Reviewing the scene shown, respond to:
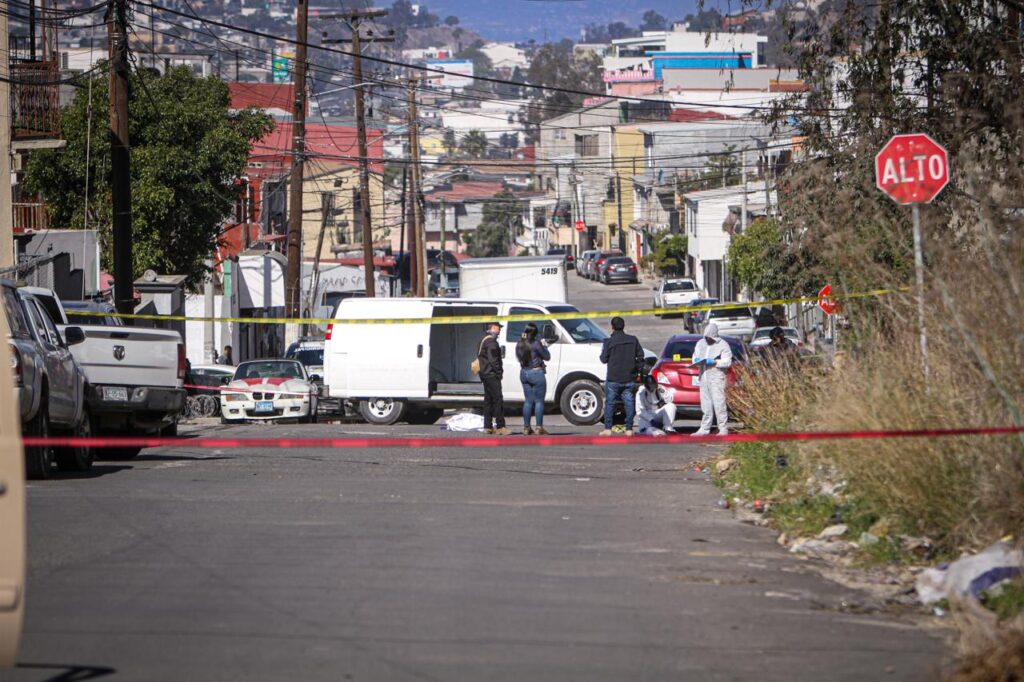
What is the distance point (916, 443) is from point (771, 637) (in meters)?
2.54

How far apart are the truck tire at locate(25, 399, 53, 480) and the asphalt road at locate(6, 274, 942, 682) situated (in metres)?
0.55

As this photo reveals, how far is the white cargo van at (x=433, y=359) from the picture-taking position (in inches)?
903

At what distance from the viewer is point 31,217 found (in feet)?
112

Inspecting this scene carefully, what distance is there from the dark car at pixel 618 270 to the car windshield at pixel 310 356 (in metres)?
39.9

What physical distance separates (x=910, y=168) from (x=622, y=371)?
322 inches

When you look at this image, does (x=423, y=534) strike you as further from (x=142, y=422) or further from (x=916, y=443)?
(x=142, y=422)

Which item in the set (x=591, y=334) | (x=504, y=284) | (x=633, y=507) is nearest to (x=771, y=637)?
(x=633, y=507)

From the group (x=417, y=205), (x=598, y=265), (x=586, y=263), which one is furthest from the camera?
(x=586, y=263)

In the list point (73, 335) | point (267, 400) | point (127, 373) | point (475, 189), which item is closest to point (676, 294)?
point (267, 400)

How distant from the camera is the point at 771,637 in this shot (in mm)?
6984

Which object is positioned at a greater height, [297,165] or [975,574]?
[297,165]

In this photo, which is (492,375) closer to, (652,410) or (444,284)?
(652,410)

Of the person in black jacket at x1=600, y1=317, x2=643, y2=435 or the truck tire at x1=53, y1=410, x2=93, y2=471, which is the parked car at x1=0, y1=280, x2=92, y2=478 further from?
the person in black jacket at x1=600, y1=317, x2=643, y2=435

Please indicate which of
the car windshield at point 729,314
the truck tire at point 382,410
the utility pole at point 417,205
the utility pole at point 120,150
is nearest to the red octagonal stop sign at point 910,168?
the truck tire at point 382,410
